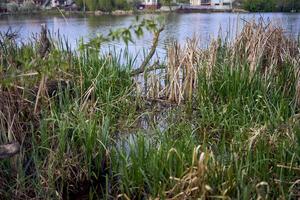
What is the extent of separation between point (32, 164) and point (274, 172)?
2.00 m

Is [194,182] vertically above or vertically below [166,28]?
below

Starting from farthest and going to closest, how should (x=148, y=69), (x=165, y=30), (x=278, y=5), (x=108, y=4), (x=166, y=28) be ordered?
(x=278, y=5) < (x=166, y=28) < (x=165, y=30) < (x=108, y=4) < (x=148, y=69)

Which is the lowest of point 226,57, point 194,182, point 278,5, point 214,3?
point 194,182

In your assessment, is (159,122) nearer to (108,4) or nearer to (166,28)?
(108,4)

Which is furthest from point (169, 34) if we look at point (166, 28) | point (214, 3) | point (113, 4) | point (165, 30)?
point (214, 3)

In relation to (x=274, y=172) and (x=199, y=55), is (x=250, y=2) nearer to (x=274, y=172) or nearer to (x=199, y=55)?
(x=199, y=55)

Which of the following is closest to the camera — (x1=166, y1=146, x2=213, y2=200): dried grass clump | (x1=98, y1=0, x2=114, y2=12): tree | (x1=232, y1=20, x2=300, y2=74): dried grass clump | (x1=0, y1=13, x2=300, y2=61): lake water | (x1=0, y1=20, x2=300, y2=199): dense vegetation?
(x1=166, y1=146, x2=213, y2=200): dried grass clump

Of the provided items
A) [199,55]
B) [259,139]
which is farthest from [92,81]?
[259,139]

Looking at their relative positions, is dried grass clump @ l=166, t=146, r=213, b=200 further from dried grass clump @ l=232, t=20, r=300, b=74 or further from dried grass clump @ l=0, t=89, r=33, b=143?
dried grass clump @ l=232, t=20, r=300, b=74

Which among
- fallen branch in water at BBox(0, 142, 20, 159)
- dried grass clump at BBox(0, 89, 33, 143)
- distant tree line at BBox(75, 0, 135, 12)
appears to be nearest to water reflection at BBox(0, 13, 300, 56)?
distant tree line at BBox(75, 0, 135, 12)

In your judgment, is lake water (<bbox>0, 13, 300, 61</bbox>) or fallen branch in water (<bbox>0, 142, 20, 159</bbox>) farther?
lake water (<bbox>0, 13, 300, 61</bbox>)

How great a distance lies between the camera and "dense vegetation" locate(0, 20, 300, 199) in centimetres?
290

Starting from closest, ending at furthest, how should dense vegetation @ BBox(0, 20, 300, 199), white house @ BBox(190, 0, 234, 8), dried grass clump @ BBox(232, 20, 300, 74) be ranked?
1. dense vegetation @ BBox(0, 20, 300, 199)
2. dried grass clump @ BBox(232, 20, 300, 74)
3. white house @ BBox(190, 0, 234, 8)

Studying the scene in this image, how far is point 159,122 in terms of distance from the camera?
456 cm
